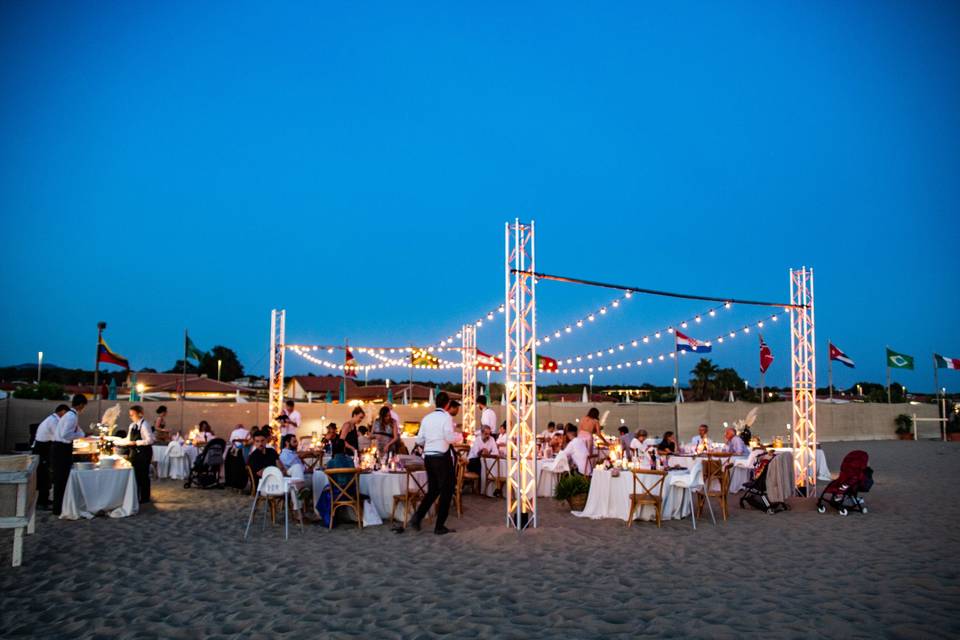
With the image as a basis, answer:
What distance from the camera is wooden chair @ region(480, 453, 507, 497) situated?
1216 centimetres

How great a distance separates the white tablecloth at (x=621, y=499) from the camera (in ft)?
30.9

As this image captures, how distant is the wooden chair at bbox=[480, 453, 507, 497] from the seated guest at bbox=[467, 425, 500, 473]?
9 centimetres

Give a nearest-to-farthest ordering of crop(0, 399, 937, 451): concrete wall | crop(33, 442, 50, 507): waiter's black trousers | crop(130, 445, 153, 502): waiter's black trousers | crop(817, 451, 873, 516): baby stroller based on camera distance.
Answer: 1. crop(817, 451, 873, 516): baby stroller
2. crop(33, 442, 50, 507): waiter's black trousers
3. crop(130, 445, 153, 502): waiter's black trousers
4. crop(0, 399, 937, 451): concrete wall

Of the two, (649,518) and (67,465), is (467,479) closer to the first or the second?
(649,518)

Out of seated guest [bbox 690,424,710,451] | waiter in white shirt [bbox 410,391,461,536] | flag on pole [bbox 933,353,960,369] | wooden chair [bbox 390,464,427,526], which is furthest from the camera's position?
flag on pole [bbox 933,353,960,369]

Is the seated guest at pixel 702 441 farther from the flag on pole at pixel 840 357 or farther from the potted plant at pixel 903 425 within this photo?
the potted plant at pixel 903 425

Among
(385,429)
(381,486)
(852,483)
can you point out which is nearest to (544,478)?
(385,429)

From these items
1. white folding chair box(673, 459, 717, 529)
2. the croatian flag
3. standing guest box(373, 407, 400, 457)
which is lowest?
white folding chair box(673, 459, 717, 529)

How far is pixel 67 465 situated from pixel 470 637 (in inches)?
297

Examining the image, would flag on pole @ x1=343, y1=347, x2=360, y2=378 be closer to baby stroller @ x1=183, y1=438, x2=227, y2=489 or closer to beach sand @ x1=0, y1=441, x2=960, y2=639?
baby stroller @ x1=183, y1=438, x2=227, y2=489

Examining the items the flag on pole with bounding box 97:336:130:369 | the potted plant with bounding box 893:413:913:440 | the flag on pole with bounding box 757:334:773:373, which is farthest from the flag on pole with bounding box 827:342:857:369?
the flag on pole with bounding box 97:336:130:369

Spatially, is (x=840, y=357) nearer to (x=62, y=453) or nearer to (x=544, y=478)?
(x=544, y=478)

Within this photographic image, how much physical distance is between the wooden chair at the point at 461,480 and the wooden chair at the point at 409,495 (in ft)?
1.96

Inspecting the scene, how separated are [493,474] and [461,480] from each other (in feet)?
7.17
